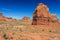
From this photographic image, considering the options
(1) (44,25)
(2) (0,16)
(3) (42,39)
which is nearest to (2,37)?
(3) (42,39)

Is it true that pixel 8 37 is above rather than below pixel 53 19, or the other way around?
below

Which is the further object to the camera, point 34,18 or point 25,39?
point 34,18

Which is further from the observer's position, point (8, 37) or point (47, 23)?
point (47, 23)

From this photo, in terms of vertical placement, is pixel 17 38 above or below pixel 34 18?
below

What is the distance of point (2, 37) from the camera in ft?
52.5

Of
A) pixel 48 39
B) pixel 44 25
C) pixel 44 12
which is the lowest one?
pixel 48 39

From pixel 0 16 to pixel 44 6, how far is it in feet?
178

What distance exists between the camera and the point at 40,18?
35.5m

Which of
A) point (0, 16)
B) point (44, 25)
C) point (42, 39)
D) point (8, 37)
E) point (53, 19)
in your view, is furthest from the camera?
point (0, 16)

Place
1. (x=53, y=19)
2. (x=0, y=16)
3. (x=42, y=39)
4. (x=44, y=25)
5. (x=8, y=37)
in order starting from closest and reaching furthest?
1. (x=8, y=37)
2. (x=42, y=39)
3. (x=44, y=25)
4. (x=53, y=19)
5. (x=0, y=16)

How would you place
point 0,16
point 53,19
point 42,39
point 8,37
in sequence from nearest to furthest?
point 8,37
point 42,39
point 53,19
point 0,16

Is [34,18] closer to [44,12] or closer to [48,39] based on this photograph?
[44,12]

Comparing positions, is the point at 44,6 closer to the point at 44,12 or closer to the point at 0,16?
the point at 44,12

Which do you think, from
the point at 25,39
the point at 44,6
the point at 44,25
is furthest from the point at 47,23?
the point at 25,39
